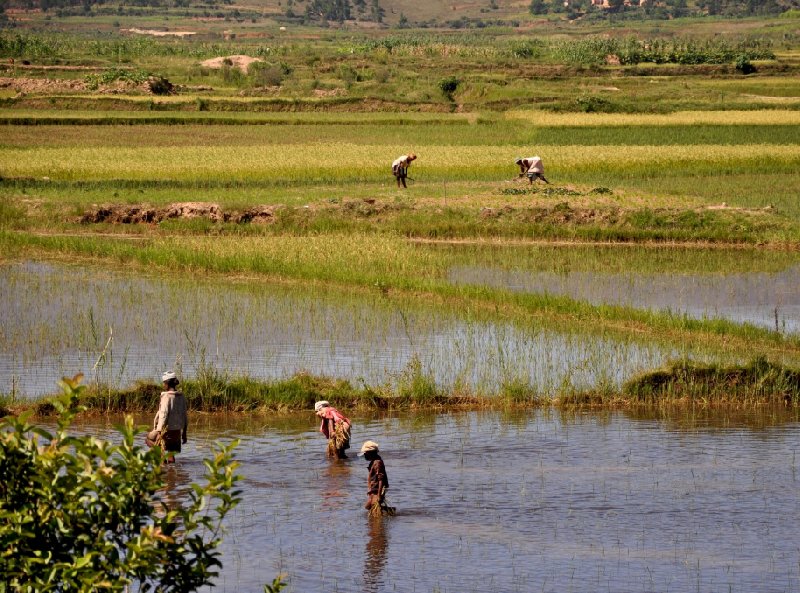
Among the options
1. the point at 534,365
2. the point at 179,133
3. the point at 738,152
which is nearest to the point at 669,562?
the point at 534,365

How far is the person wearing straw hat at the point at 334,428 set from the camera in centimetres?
1120

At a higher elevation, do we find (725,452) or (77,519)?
(77,519)

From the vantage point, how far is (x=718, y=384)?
561 inches

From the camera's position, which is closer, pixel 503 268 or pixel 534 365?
pixel 534 365

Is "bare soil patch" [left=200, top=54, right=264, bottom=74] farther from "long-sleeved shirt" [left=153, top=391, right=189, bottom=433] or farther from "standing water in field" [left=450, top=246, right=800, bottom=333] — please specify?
"long-sleeved shirt" [left=153, top=391, right=189, bottom=433]

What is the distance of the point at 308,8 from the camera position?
19550 centimetres

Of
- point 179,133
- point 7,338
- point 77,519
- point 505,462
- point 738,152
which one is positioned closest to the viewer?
point 77,519

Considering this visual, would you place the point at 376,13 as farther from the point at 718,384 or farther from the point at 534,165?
the point at 718,384

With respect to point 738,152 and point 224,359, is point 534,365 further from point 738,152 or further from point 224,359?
point 738,152

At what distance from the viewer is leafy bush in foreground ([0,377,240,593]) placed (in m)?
5.00

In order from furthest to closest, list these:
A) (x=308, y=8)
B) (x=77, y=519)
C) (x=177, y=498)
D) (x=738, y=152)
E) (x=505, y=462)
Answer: (x=308, y=8)
(x=738, y=152)
(x=505, y=462)
(x=177, y=498)
(x=77, y=519)

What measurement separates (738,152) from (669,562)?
97.1ft

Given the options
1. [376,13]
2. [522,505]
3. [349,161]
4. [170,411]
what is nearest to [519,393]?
[522,505]

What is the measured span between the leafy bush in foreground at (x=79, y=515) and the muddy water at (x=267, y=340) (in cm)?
803
